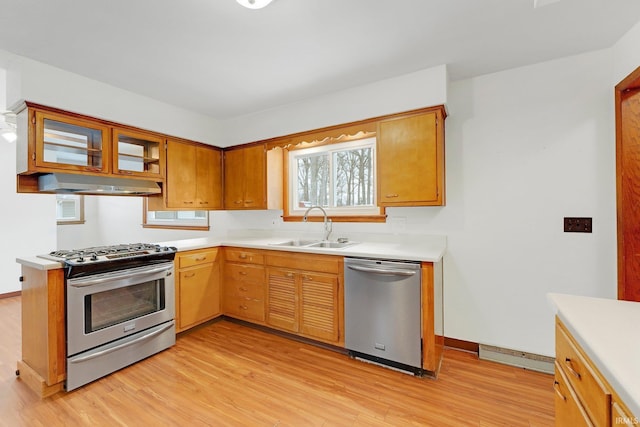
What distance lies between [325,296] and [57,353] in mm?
1968

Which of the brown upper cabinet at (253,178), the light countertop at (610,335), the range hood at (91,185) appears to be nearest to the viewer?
Result: the light countertop at (610,335)

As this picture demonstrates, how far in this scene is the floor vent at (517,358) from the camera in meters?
2.18

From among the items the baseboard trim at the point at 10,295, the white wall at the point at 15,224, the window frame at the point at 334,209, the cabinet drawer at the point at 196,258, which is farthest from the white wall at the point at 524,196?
the baseboard trim at the point at 10,295

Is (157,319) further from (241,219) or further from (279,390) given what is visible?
(241,219)

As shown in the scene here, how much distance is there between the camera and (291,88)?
8.82 ft

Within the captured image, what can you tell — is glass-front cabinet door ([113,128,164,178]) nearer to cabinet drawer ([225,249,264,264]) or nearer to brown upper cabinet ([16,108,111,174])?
brown upper cabinet ([16,108,111,174])

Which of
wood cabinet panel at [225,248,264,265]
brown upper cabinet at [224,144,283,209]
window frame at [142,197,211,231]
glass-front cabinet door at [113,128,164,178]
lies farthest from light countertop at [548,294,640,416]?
window frame at [142,197,211,231]

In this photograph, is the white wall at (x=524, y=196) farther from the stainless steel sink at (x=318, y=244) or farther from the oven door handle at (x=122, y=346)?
the oven door handle at (x=122, y=346)

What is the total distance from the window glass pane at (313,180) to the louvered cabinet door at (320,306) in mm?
1060

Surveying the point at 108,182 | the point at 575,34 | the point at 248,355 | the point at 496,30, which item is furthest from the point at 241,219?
the point at 575,34

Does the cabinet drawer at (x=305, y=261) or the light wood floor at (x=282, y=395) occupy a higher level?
the cabinet drawer at (x=305, y=261)

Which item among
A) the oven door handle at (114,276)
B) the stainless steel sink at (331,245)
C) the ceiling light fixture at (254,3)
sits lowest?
the oven door handle at (114,276)

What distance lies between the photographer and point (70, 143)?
7.91 feet

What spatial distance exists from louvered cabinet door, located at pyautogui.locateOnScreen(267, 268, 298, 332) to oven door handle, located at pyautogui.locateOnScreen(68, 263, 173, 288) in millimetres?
969
